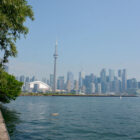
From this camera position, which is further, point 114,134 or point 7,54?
point 114,134

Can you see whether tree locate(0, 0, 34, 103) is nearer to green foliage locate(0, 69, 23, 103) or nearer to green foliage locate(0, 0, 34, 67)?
green foliage locate(0, 0, 34, 67)

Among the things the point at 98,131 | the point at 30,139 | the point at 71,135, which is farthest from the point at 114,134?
the point at 30,139

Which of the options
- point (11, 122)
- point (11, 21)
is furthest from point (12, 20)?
point (11, 122)

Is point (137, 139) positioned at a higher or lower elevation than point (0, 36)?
lower

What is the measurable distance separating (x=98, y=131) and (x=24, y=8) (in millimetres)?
24890

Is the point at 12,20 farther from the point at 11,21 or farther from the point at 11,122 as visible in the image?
the point at 11,122

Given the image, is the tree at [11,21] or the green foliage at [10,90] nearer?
the tree at [11,21]

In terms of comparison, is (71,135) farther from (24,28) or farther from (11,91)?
(11,91)

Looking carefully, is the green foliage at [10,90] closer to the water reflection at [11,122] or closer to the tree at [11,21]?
the water reflection at [11,122]

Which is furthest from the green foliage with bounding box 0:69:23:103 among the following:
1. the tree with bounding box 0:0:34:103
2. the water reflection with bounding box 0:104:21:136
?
the tree with bounding box 0:0:34:103

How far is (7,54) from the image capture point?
20906 millimetres

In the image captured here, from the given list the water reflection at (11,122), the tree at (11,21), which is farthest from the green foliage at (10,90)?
the tree at (11,21)

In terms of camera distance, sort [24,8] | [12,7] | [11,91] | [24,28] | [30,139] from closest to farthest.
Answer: [12,7] < [24,8] < [24,28] < [30,139] < [11,91]

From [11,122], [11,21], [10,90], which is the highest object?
[11,21]
